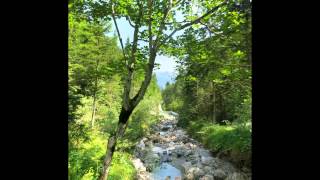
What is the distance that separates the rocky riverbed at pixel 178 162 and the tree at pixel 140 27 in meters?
5.31

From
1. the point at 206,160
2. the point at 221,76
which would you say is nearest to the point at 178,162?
the point at 206,160

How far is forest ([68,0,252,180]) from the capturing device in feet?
24.4

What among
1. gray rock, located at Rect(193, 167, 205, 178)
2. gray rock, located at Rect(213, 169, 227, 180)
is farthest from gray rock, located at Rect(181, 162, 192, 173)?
gray rock, located at Rect(213, 169, 227, 180)

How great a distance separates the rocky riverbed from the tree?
5.31 m

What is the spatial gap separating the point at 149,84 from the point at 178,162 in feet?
15.2

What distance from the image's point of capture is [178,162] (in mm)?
16531

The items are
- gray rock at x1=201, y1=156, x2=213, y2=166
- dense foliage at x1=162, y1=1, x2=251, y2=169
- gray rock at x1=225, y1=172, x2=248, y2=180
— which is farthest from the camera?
gray rock at x1=201, y1=156, x2=213, y2=166

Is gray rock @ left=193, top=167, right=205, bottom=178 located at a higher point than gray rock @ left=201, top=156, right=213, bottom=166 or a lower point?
lower

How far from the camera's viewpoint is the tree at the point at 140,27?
23.6 ft

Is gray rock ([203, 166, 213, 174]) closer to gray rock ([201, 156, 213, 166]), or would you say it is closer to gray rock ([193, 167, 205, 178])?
gray rock ([193, 167, 205, 178])

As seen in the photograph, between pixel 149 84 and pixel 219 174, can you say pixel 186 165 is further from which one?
pixel 149 84

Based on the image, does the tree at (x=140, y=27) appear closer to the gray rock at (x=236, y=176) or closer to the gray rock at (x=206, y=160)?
the gray rock at (x=236, y=176)
